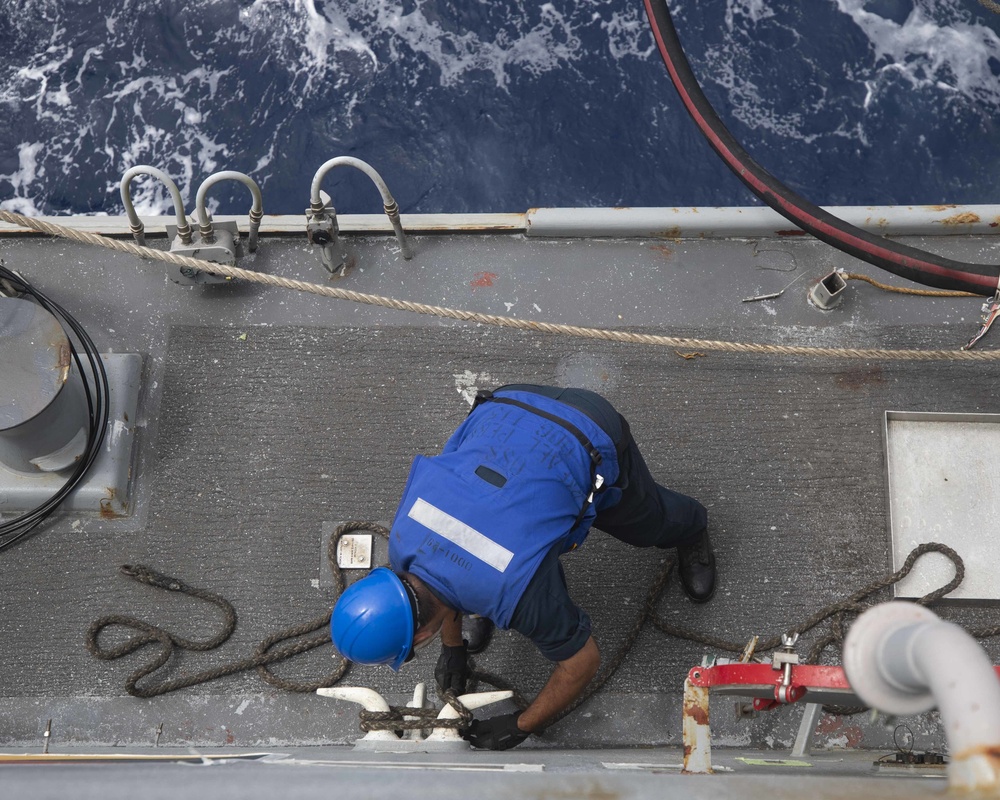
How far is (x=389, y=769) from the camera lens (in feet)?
5.57

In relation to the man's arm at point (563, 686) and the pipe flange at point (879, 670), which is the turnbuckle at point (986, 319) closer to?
the man's arm at point (563, 686)

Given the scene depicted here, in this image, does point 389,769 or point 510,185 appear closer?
point 389,769

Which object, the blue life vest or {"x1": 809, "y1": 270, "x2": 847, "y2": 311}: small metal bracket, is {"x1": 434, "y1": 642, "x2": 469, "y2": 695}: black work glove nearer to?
the blue life vest

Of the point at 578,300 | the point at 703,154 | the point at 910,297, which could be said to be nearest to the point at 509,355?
the point at 578,300

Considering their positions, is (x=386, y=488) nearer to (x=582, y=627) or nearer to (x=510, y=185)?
(x=582, y=627)

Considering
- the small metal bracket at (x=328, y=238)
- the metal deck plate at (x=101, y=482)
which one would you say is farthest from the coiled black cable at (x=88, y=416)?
the small metal bracket at (x=328, y=238)

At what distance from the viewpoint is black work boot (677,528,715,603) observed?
3012mm

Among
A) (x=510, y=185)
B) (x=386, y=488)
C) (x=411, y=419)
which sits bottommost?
(x=386, y=488)

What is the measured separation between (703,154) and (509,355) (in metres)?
2.35

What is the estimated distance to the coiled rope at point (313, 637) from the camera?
2953mm

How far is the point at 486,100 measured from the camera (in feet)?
17.0

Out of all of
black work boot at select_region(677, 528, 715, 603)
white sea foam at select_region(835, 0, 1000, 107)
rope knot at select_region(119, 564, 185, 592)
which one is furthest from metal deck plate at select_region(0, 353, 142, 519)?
white sea foam at select_region(835, 0, 1000, 107)

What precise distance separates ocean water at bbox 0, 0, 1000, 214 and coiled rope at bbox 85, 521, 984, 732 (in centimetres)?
249

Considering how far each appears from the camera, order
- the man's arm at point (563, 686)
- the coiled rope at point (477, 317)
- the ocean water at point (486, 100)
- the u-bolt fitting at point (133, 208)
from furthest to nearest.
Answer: the ocean water at point (486, 100) < the u-bolt fitting at point (133, 208) < the coiled rope at point (477, 317) < the man's arm at point (563, 686)
